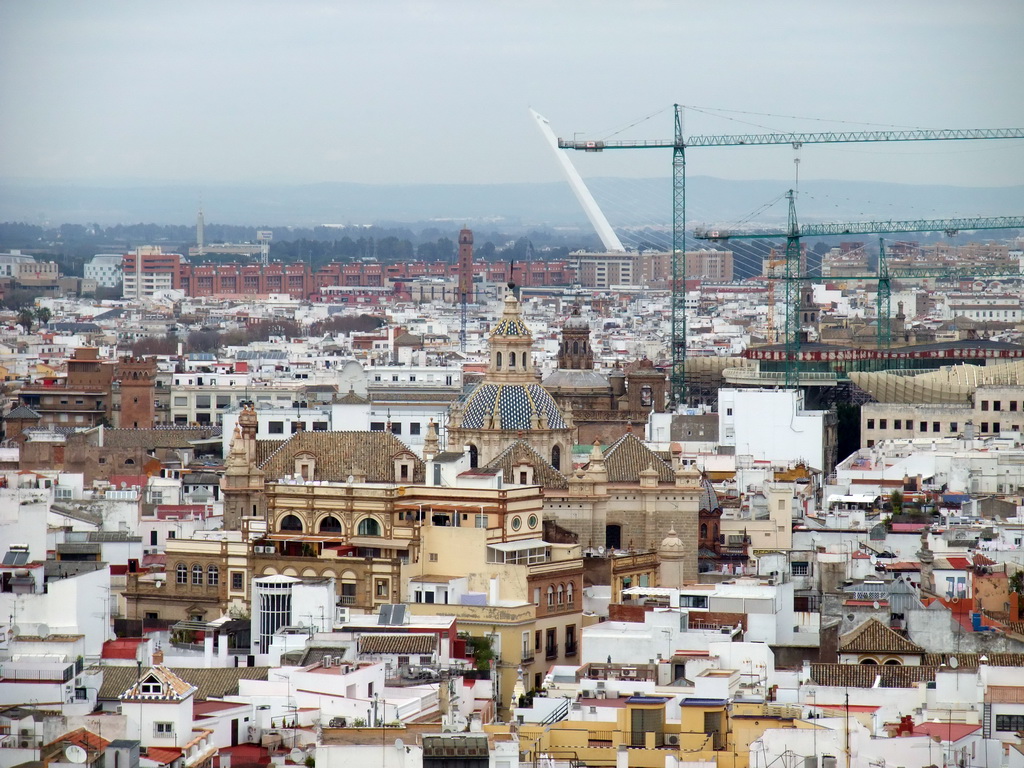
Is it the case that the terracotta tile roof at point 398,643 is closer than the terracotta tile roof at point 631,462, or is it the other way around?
the terracotta tile roof at point 398,643

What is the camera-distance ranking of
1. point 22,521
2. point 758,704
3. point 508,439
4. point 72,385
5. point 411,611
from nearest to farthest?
point 758,704
point 411,611
point 22,521
point 508,439
point 72,385

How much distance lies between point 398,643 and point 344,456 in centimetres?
1021

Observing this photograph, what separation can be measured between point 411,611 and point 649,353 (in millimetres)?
75290

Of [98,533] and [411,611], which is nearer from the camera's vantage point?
[411,611]

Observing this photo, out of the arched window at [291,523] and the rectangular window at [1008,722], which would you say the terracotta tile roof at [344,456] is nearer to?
the arched window at [291,523]

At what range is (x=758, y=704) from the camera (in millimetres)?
25469

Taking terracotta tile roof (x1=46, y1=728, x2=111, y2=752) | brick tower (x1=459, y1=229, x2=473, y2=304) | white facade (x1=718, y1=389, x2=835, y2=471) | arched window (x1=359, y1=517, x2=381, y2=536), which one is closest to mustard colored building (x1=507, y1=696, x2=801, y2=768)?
terracotta tile roof (x1=46, y1=728, x2=111, y2=752)

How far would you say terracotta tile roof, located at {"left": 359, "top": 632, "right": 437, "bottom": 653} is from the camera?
1161 inches

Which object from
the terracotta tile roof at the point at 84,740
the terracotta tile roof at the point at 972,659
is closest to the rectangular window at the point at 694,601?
the terracotta tile roof at the point at 972,659

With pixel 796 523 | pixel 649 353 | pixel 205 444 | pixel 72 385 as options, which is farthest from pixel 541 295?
pixel 796 523

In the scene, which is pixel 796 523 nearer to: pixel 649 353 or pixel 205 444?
pixel 205 444

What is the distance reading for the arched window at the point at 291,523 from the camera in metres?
37.2

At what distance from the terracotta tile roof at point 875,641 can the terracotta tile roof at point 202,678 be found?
5.90 metres

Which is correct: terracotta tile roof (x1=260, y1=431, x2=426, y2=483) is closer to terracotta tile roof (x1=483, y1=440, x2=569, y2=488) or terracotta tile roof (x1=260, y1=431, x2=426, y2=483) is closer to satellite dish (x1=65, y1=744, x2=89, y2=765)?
terracotta tile roof (x1=483, y1=440, x2=569, y2=488)
